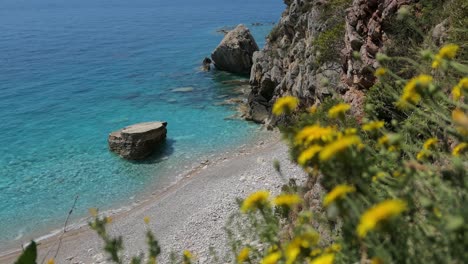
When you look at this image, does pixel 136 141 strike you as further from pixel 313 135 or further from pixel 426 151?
pixel 313 135

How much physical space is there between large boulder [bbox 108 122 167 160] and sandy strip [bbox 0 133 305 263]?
10.9 feet

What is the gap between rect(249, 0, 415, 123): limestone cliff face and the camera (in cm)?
1080

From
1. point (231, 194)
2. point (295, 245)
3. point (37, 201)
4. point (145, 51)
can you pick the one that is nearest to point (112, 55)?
point (145, 51)

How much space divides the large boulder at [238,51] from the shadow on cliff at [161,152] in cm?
1674

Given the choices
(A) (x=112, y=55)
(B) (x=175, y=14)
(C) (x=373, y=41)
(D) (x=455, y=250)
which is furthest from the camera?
(B) (x=175, y=14)

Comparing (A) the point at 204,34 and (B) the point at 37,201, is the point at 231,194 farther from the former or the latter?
(A) the point at 204,34

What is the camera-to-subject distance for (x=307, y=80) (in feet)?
54.4

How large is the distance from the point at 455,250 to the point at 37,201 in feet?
58.2

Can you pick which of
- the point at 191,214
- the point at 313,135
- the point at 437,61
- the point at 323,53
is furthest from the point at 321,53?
the point at 313,135

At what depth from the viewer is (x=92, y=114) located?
2839 centimetres

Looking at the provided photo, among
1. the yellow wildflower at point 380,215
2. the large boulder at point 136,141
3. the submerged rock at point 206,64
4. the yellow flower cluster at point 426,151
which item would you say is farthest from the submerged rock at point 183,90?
the yellow wildflower at point 380,215

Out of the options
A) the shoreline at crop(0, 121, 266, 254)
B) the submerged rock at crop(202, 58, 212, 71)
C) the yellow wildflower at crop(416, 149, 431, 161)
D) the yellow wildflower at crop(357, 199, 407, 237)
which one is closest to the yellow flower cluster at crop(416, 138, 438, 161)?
the yellow wildflower at crop(416, 149, 431, 161)

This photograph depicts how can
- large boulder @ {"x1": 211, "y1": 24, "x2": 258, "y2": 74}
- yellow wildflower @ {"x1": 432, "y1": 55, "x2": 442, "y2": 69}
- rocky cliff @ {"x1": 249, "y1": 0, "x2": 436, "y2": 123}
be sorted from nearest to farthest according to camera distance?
yellow wildflower @ {"x1": 432, "y1": 55, "x2": 442, "y2": 69} → rocky cliff @ {"x1": 249, "y1": 0, "x2": 436, "y2": 123} → large boulder @ {"x1": 211, "y1": 24, "x2": 258, "y2": 74}

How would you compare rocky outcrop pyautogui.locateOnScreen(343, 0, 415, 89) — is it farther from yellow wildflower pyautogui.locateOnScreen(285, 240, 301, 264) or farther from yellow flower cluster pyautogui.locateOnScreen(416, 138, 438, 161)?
yellow wildflower pyautogui.locateOnScreen(285, 240, 301, 264)
